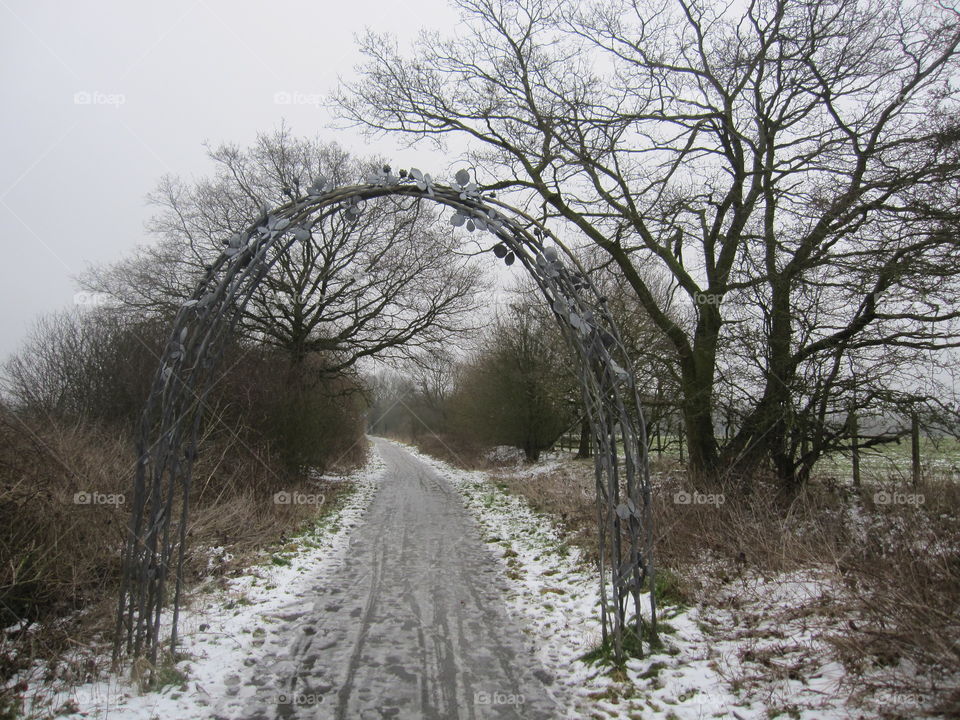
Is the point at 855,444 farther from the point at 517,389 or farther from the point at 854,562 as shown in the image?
the point at 517,389

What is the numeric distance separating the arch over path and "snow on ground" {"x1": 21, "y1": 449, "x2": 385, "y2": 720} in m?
0.31

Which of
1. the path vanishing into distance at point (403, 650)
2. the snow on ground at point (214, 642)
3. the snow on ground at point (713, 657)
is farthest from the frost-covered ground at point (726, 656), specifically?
the snow on ground at point (214, 642)

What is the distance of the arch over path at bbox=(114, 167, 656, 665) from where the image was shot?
4480mm

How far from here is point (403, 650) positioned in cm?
502

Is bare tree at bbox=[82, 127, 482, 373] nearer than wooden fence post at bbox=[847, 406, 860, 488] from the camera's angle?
No

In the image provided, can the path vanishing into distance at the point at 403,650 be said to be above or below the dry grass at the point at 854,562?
below

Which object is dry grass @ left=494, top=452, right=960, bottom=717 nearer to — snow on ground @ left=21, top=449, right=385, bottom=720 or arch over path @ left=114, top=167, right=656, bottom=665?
arch over path @ left=114, top=167, right=656, bottom=665

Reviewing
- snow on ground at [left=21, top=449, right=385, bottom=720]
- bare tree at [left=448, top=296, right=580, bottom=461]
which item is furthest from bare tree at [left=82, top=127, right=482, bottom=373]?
snow on ground at [left=21, top=449, right=385, bottom=720]

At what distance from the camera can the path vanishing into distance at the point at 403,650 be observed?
407cm

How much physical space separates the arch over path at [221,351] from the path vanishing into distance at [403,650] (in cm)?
88

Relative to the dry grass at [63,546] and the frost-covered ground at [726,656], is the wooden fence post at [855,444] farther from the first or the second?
the dry grass at [63,546]

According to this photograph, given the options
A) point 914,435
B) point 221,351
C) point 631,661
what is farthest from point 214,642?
point 914,435

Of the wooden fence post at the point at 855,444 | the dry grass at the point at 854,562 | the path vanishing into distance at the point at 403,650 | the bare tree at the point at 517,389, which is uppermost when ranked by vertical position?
the bare tree at the point at 517,389

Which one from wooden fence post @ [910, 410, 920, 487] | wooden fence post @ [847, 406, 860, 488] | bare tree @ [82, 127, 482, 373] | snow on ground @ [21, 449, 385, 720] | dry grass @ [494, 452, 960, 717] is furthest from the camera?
bare tree @ [82, 127, 482, 373]
